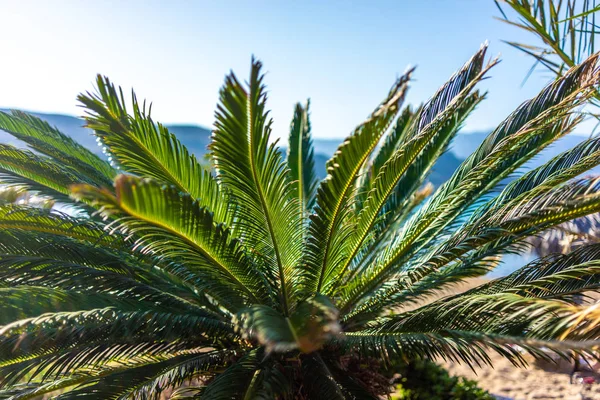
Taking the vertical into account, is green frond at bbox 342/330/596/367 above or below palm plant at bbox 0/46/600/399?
below

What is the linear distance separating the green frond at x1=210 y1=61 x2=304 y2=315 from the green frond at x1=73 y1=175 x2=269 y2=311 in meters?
0.17

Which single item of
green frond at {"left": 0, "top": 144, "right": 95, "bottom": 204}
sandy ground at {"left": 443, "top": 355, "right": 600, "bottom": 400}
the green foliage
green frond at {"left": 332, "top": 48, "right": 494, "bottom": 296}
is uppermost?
green frond at {"left": 0, "top": 144, "right": 95, "bottom": 204}

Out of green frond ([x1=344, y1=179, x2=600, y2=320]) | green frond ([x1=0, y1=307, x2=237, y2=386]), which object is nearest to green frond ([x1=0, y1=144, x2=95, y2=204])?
green frond ([x1=0, y1=307, x2=237, y2=386])

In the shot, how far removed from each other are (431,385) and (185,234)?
111 inches

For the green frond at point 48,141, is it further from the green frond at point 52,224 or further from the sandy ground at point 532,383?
the sandy ground at point 532,383

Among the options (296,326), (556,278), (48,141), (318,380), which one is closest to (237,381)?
(318,380)

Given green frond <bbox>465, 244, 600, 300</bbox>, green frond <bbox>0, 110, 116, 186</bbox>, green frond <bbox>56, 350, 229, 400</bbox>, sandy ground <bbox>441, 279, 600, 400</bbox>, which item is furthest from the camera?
sandy ground <bbox>441, 279, 600, 400</bbox>

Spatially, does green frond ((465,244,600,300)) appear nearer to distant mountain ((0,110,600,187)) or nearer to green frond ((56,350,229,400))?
green frond ((56,350,229,400))

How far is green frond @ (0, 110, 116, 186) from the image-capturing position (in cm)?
364

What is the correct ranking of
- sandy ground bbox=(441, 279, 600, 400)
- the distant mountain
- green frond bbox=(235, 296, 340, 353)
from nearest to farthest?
1. green frond bbox=(235, 296, 340, 353)
2. sandy ground bbox=(441, 279, 600, 400)
3. the distant mountain

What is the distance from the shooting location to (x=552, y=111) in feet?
8.93

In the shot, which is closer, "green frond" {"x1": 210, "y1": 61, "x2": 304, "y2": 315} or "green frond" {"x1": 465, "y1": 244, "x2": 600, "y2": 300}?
"green frond" {"x1": 210, "y1": 61, "x2": 304, "y2": 315}

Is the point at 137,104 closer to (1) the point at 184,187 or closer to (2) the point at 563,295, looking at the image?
(1) the point at 184,187

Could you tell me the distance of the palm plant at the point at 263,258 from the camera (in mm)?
2326
